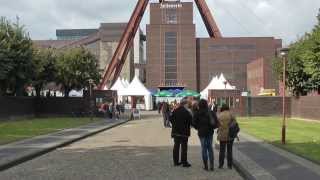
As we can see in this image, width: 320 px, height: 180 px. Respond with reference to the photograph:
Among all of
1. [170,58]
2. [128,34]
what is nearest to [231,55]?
[170,58]

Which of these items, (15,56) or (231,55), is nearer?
(15,56)

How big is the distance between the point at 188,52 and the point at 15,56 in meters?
103

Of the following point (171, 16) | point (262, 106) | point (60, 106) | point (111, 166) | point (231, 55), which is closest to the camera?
point (111, 166)

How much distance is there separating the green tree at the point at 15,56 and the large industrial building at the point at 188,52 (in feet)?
315

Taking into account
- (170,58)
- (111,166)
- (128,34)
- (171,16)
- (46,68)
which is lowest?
(111,166)

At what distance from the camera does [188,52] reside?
165 m

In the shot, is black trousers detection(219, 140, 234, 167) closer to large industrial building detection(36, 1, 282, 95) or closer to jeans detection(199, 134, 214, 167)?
jeans detection(199, 134, 214, 167)

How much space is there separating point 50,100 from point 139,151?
50.8 metres

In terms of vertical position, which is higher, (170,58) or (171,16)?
(171,16)

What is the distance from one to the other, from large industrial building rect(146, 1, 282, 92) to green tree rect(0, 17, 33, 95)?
9616 centimetres

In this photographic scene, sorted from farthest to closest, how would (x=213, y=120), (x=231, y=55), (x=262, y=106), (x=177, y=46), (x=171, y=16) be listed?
(x=231, y=55) < (x=171, y=16) < (x=177, y=46) < (x=262, y=106) < (x=213, y=120)

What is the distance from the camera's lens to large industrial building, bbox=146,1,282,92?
16375 centimetres

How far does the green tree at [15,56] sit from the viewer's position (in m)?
62.7

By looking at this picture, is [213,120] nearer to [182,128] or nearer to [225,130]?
[225,130]
